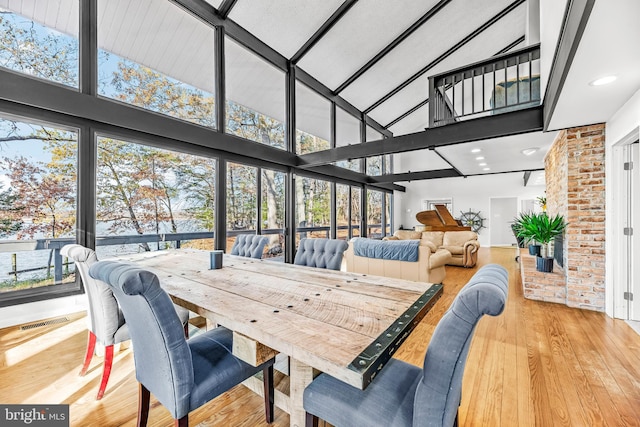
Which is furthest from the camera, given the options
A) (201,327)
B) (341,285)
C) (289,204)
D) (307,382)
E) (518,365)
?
(289,204)

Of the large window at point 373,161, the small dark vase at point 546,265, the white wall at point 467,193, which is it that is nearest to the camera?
the small dark vase at point 546,265

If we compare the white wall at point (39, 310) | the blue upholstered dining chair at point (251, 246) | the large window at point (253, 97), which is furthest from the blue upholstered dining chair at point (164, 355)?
the large window at point (253, 97)

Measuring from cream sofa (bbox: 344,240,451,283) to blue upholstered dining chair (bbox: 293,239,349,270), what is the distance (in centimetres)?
190

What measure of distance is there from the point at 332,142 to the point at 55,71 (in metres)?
4.89

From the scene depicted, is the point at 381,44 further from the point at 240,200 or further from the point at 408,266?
the point at 408,266

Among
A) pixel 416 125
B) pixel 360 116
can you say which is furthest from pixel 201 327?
pixel 416 125

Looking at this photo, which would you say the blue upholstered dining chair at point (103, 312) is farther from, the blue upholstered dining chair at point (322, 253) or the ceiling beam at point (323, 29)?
the ceiling beam at point (323, 29)

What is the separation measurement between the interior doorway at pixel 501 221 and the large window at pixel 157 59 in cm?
1053

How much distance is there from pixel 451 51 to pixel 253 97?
4480mm

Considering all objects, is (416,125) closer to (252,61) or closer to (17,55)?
(252,61)

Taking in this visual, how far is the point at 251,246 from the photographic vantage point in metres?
3.11

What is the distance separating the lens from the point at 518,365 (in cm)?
208

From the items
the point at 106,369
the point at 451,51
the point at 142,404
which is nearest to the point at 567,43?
the point at 142,404

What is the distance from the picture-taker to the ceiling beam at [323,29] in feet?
14.1
